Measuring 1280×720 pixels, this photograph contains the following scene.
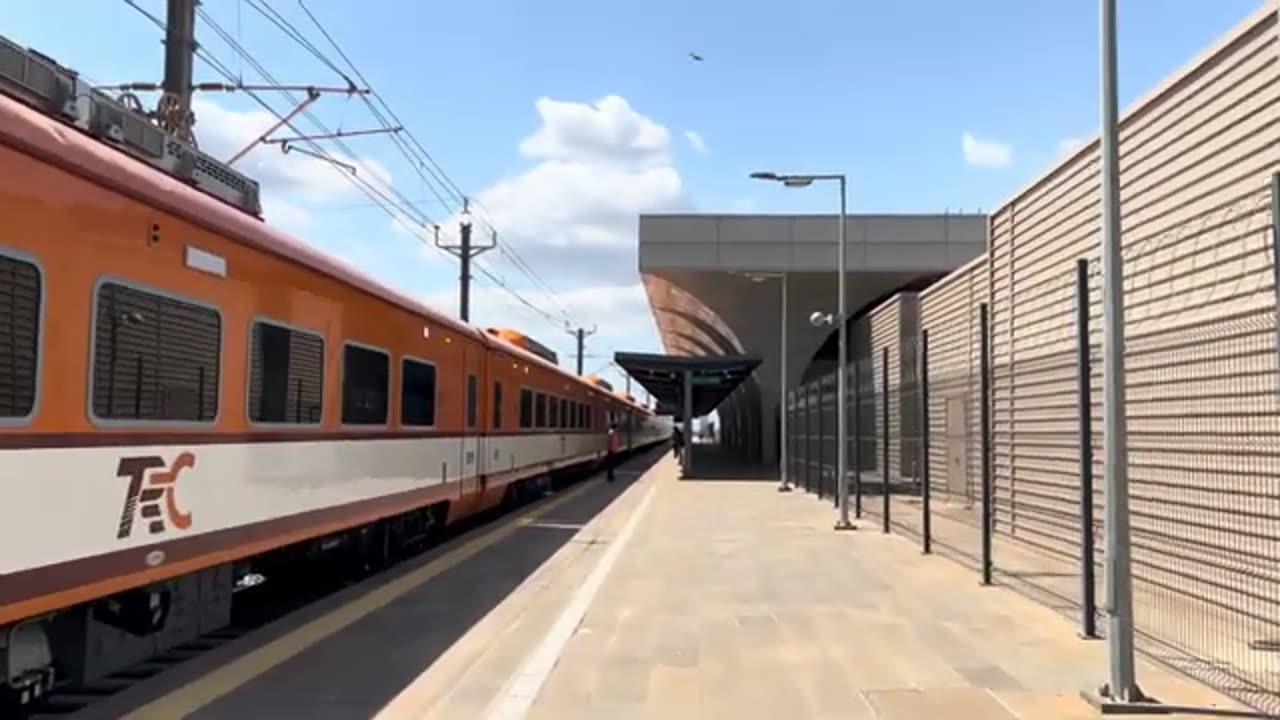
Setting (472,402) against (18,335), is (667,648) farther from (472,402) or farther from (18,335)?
(472,402)

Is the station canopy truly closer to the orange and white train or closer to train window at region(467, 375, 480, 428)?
train window at region(467, 375, 480, 428)

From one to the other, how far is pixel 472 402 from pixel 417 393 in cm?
322

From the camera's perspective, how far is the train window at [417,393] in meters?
11.9

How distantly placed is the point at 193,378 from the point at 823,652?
4.45 meters

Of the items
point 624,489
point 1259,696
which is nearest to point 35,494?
point 1259,696

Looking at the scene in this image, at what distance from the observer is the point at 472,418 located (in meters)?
15.7

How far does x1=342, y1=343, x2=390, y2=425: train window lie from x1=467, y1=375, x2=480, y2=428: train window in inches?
166

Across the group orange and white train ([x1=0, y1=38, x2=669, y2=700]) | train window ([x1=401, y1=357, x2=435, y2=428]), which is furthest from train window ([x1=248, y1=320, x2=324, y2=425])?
train window ([x1=401, y1=357, x2=435, y2=428])

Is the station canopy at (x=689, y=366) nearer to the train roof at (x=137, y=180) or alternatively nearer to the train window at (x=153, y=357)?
the train roof at (x=137, y=180)

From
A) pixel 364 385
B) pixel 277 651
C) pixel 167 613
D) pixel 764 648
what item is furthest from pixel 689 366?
pixel 167 613

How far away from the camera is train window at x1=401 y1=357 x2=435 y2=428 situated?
11938mm

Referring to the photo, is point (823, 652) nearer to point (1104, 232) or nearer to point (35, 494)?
point (1104, 232)

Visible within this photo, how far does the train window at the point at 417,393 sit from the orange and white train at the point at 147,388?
0.98 meters

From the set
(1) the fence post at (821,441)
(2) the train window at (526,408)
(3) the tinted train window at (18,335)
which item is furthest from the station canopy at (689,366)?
(3) the tinted train window at (18,335)
